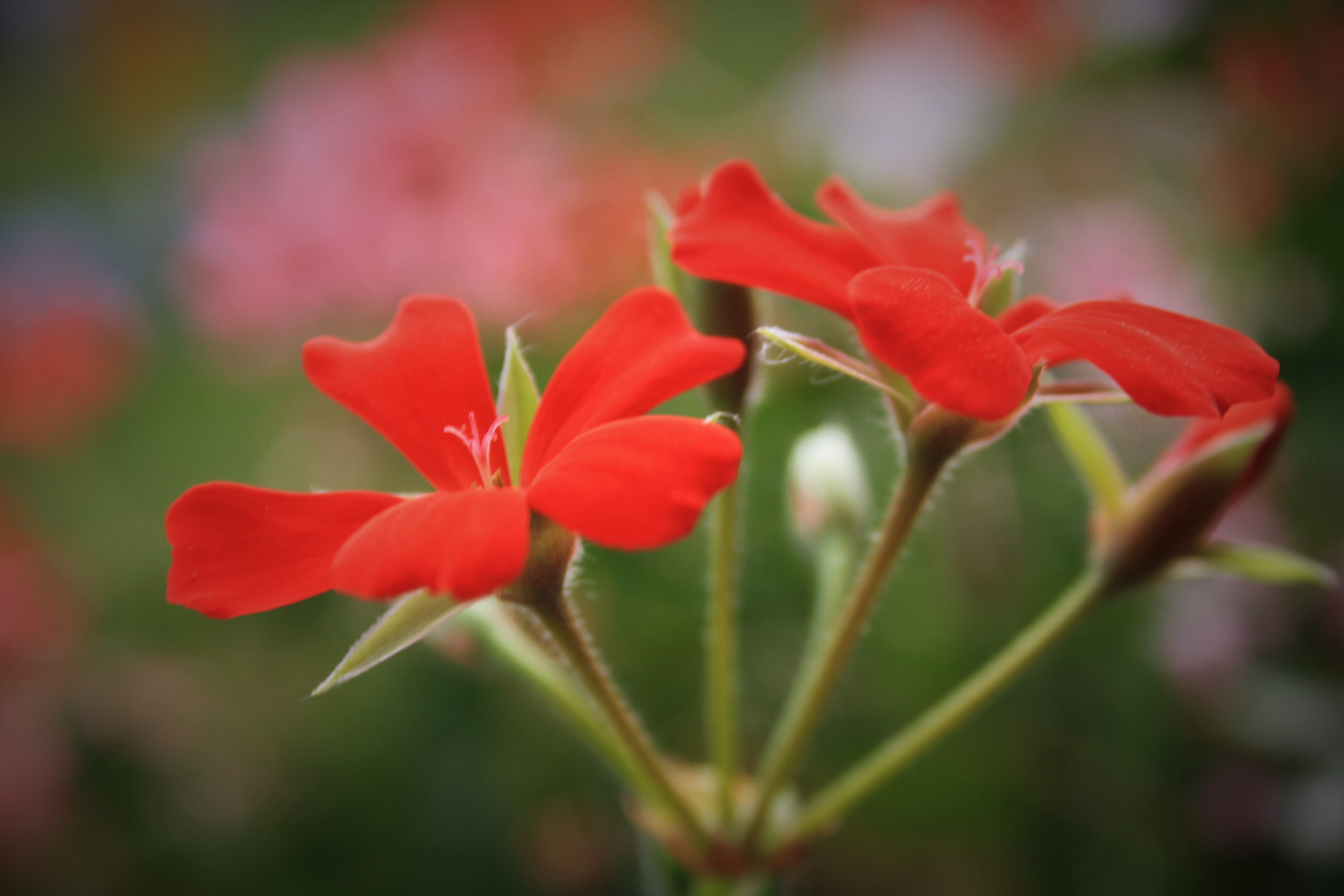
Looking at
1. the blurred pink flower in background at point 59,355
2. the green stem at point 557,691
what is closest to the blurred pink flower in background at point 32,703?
the blurred pink flower in background at point 59,355

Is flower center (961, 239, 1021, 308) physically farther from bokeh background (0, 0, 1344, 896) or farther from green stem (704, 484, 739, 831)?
bokeh background (0, 0, 1344, 896)

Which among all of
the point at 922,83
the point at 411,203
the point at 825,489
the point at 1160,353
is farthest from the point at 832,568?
the point at 922,83

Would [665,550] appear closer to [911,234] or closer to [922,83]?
[911,234]

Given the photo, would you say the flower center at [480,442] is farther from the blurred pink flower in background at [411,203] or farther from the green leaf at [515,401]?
the blurred pink flower in background at [411,203]

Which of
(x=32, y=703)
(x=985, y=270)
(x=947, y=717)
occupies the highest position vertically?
(x=985, y=270)

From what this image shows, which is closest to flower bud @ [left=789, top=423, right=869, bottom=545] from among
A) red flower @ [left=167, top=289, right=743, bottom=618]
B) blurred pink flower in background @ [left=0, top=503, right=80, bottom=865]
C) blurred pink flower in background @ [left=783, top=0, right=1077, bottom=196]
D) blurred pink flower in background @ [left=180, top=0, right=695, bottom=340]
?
red flower @ [left=167, top=289, right=743, bottom=618]

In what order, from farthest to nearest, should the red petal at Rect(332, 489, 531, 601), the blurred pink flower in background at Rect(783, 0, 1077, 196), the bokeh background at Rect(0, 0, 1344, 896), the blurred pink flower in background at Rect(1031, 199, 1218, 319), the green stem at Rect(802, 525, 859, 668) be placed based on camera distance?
the blurred pink flower in background at Rect(783, 0, 1077, 196) < the blurred pink flower in background at Rect(1031, 199, 1218, 319) < the bokeh background at Rect(0, 0, 1344, 896) < the green stem at Rect(802, 525, 859, 668) < the red petal at Rect(332, 489, 531, 601)
